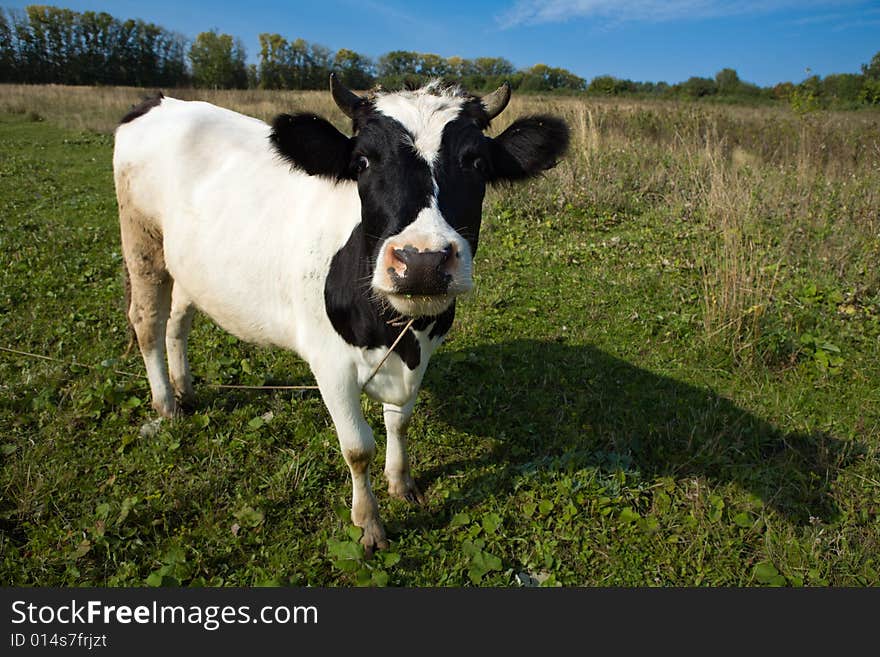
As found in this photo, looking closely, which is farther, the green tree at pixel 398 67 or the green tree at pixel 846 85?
the green tree at pixel 846 85

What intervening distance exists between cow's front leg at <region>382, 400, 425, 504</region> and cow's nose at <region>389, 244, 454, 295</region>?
54.7 inches

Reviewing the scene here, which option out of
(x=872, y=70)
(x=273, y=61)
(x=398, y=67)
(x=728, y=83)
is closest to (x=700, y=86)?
(x=728, y=83)

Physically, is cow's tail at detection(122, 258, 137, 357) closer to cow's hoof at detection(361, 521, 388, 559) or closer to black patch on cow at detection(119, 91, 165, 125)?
black patch on cow at detection(119, 91, 165, 125)

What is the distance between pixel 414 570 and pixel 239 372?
8.65 ft

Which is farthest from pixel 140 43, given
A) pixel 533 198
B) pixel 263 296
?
pixel 263 296

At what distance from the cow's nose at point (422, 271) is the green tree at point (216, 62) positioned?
45.4 meters

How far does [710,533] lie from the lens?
10.3 ft

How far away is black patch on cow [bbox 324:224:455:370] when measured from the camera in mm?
2826

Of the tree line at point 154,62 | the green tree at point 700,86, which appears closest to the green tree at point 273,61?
the tree line at point 154,62

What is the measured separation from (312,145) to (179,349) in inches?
92.1

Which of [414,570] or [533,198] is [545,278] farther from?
[414,570]

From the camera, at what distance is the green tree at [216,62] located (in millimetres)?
42469

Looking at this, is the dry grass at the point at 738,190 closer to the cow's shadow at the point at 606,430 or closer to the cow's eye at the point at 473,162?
the cow's shadow at the point at 606,430

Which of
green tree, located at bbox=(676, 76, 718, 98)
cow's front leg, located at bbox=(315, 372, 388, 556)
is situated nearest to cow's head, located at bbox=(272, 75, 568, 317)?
cow's front leg, located at bbox=(315, 372, 388, 556)
